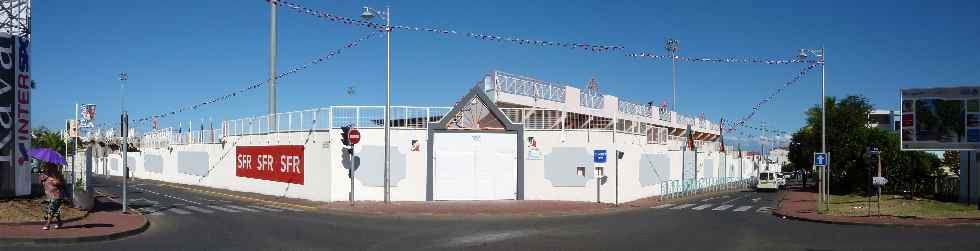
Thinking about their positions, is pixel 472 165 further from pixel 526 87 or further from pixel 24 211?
pixel 24 211

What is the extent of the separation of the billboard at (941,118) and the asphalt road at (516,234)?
887 cm

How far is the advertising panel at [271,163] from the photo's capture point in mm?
32875

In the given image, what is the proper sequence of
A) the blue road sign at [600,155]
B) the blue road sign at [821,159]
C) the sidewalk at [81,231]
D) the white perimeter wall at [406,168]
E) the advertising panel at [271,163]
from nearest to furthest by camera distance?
the sidewalk at [81,231]
the blue road sign at [821,159]
the blue road sign at [600,155]
the white perimeter wall at [406,168]
the advertising panel at [271,163]

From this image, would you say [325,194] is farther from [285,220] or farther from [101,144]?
[101,144]

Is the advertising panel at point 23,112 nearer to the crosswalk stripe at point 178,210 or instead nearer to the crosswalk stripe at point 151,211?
the crosswalk stripe at point 151,211

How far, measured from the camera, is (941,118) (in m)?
28.7

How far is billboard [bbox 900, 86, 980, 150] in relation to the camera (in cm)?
2794

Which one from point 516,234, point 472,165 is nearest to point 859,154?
point 472,165

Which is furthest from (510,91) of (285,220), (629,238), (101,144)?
(101,144)

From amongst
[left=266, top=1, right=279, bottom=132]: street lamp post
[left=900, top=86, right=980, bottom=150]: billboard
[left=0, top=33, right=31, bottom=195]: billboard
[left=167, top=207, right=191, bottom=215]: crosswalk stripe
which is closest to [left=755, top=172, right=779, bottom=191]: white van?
[left=900, top=86, right=980, bottom=150]: billboard

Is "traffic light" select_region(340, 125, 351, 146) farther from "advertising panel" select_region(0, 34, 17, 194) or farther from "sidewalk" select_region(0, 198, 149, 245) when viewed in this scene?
"advertising panel" select_region(0, 34, 17, 194)

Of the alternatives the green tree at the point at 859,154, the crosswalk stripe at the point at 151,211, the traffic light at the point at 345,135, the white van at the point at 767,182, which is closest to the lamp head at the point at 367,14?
the traffic light at the point at 345,135

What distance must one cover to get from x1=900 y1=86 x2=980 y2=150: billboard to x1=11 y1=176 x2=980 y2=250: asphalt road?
887 cm

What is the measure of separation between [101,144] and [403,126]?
63.3m
